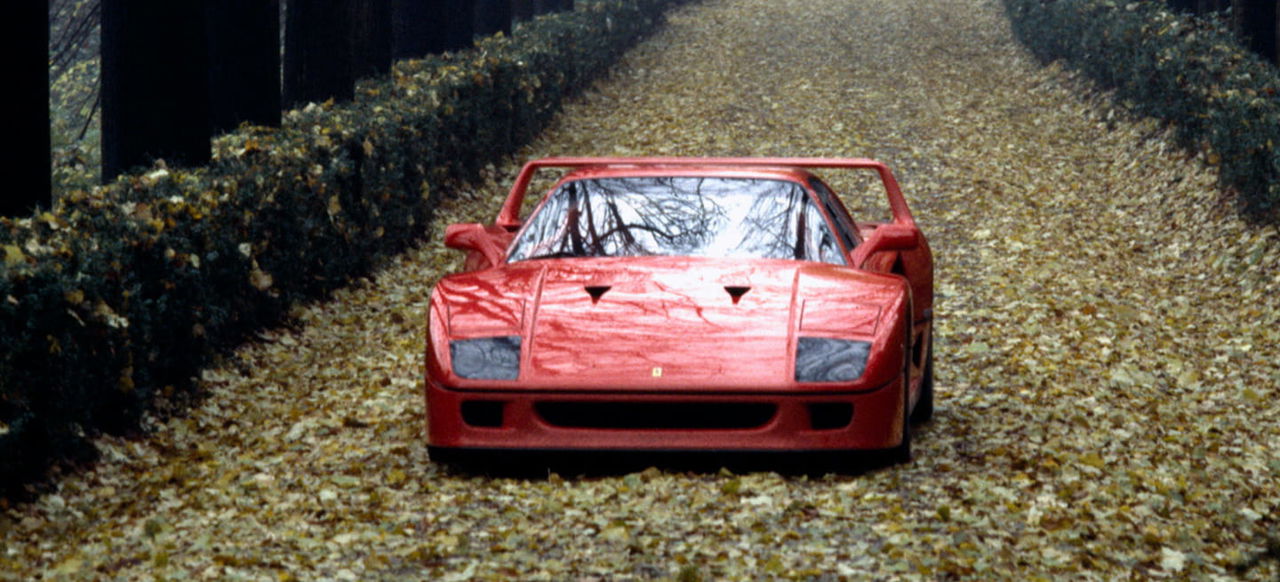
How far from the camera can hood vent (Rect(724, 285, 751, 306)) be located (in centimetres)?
744

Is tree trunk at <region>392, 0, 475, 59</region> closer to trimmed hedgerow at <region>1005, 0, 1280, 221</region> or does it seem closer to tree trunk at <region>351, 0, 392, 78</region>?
tree trunk at <region>351, 0, 392, 78</region>

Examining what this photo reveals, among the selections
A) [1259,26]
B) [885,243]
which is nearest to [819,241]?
[885,243]

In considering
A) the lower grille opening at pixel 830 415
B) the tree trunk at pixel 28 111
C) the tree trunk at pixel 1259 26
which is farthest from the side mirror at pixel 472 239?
the tree trunk at pixel 1259 26

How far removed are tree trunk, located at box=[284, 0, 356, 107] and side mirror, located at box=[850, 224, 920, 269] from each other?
32.7ft

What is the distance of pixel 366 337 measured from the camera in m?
12.1

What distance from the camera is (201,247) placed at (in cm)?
1012

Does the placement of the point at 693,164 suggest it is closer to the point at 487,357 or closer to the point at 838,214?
the point at 838,214

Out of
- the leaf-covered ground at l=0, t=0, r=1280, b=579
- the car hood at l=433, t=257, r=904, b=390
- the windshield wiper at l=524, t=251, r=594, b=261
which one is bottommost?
the leaf-covered ground at l=0, t=0, r=1280, b=579

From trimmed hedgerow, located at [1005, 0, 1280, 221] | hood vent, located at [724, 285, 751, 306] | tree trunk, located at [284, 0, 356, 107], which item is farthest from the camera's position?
tree trunk, located at [284, 0, 356, 107]

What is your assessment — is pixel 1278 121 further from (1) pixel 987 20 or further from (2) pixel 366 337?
(1) pixel 987 20

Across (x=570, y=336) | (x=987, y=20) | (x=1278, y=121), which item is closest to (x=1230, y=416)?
(x=570, y=336)

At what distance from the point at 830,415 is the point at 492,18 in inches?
791

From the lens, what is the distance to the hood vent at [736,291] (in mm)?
7440

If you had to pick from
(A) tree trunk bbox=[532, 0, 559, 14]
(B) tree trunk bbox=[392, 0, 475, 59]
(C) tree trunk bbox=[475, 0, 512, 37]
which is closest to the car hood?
(B) tree trunk bbox=[392, 0, 475, 59]
